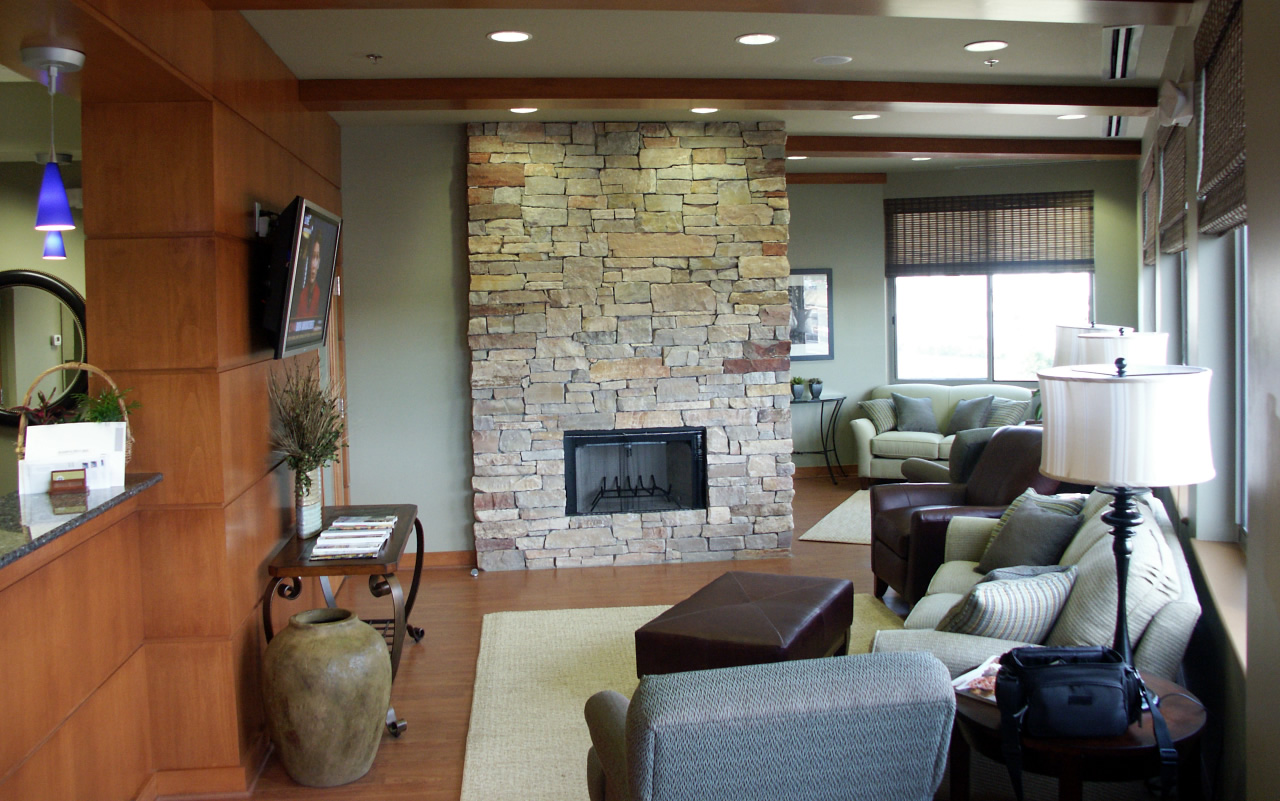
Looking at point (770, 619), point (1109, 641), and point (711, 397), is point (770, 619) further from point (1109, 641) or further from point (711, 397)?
point (711, 397)

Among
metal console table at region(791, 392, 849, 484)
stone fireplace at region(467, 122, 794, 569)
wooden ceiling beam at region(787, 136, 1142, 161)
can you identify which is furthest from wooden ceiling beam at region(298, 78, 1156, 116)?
metal console table at region(791, 392, 849, 484)

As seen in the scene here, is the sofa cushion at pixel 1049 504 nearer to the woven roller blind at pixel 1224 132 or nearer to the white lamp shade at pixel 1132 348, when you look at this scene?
the white lamp shade at pixel 1132 348

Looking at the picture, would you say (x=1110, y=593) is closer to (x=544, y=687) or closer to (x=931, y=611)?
(x=931, y=611)

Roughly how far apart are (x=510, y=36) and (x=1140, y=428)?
9.13 ft

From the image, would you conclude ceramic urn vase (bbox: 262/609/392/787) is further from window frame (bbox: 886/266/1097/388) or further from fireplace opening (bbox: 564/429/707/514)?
window frame (bbox: 886/266/1097/388)

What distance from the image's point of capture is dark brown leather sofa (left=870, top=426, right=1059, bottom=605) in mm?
4738

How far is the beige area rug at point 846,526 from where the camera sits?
677 cm

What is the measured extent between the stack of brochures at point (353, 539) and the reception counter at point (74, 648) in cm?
64

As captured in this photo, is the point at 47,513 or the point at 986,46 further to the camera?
the point at 986,46

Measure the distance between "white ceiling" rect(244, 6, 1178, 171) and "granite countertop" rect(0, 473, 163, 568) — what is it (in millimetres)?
1774

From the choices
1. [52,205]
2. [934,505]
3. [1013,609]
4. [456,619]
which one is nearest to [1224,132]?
[1013,609]

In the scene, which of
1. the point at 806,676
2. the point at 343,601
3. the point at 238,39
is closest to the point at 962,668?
the point at 806,676

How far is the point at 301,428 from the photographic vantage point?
13.0 feet

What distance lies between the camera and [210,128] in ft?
10.8
